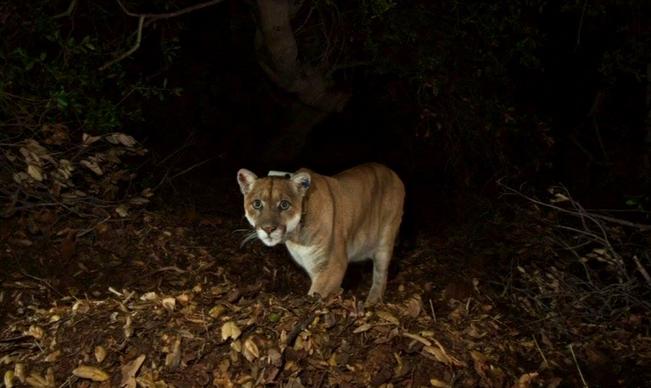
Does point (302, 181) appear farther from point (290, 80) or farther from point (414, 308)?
point (290, 80)

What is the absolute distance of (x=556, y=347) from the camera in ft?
18.5

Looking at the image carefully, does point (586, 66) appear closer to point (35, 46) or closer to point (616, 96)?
point (616, 96)

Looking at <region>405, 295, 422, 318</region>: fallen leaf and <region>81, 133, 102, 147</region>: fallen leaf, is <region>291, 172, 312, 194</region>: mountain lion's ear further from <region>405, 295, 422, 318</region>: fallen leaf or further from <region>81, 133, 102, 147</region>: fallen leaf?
<region>81, 133, 102, 147</region>: fallen leaf

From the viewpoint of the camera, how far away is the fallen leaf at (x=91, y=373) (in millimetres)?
4203

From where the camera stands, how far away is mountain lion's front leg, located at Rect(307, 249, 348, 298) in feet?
20.6

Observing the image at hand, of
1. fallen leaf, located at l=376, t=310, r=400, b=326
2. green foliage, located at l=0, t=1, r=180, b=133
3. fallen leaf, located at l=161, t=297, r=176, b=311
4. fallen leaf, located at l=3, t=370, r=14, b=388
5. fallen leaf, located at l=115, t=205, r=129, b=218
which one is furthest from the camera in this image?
fallen leaf, located at l=115, t=205, r=129, b=218

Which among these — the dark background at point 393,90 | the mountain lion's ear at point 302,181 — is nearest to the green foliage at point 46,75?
the dark background at point 393,90

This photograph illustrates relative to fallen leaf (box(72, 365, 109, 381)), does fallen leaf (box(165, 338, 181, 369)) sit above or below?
above

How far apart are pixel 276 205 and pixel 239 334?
1.84 metres

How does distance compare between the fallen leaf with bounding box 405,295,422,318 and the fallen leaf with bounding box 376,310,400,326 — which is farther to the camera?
the fallen leaf with bounding box 405,295,422,318

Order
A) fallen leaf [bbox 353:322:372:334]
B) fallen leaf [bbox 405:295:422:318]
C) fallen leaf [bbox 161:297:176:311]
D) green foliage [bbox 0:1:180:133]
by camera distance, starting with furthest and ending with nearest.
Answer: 1. green foliage [bbox 0:1:180:133]
2. fallen leaf [bbox 405:295:422:318]
3. fallen leaf [bbox 161:297:176:311]
4. fallen leaf [bbox 353:322:372:334]

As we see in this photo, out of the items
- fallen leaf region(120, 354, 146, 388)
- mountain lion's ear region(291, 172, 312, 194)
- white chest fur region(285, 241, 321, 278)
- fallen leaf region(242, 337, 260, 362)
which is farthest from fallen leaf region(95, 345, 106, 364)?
mountain lion's ear region(291, 172, 312, 194)

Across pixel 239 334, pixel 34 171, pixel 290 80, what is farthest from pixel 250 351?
pixel 290 80

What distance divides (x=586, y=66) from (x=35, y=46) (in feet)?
34.9
